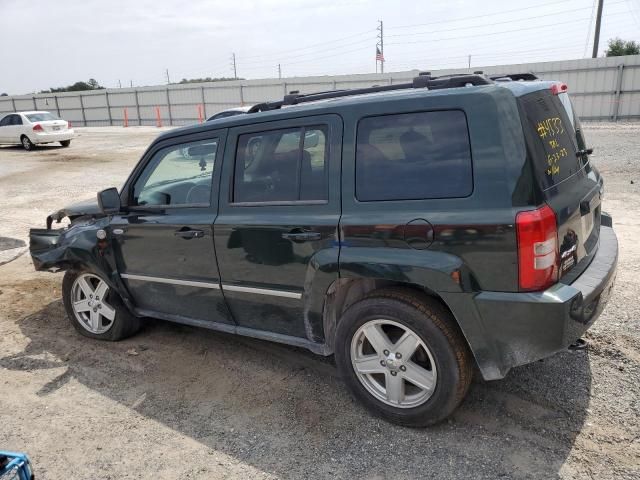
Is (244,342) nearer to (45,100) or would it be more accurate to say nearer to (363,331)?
(363,331)

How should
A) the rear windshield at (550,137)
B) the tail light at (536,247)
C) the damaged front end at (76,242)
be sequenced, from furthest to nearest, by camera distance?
the damaged front end at (76,242), the rear windshield at (550,137), the tail light at (536,247)

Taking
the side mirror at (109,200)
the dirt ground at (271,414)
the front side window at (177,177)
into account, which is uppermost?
the front side window at (177,177)

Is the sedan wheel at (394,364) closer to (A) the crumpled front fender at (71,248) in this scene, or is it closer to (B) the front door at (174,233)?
(B) the front door at (174,233)

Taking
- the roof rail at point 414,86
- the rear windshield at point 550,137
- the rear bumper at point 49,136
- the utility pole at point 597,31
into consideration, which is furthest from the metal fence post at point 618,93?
the rear bumper at point 49,136

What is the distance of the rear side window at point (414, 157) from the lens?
2.70 m

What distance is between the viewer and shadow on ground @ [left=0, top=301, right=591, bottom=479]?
279 cm

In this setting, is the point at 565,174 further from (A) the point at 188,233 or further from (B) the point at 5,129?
(B) the point at 5,129

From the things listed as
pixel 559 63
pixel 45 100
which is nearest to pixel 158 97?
pixel 45 100

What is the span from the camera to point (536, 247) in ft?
8.34

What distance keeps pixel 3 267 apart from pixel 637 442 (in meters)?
7.10

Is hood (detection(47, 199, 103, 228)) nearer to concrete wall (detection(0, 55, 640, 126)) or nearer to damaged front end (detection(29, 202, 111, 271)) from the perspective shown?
damaged front end (detection(29, 202, 111, 271))

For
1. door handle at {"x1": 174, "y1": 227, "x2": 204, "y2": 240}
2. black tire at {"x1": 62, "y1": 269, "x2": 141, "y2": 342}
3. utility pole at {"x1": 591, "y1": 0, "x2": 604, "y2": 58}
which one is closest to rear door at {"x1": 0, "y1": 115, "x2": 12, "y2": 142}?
black tire at {"x1": 62, "y1": 269, "x2": 141, "y2": 342}

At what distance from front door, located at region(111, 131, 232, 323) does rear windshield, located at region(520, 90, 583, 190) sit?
6.48 ft

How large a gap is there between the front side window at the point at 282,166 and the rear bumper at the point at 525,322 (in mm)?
1134
